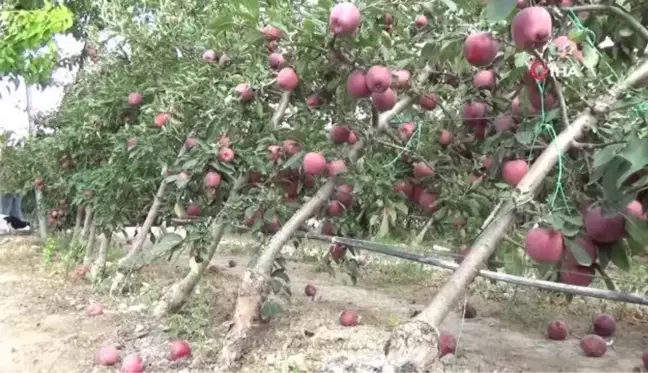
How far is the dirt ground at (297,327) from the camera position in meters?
2.62

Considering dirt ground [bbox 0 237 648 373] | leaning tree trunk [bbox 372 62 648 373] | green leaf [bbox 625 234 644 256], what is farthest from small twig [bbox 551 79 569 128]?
dirt ground [bbox 0 237 648 373]

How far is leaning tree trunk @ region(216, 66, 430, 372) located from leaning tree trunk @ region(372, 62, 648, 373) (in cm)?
113

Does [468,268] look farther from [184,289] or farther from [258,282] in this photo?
[184,289]

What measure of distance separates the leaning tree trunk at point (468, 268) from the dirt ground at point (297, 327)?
0.46m

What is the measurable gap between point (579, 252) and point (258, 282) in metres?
1.37

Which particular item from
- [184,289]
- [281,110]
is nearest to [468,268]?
[281,110]

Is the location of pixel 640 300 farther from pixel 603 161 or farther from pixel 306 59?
pixel 306 59

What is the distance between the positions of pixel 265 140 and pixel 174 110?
2.31 feet

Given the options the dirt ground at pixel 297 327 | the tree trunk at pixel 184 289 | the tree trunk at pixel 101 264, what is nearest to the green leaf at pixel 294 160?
the tree trunk at pixel 184 289

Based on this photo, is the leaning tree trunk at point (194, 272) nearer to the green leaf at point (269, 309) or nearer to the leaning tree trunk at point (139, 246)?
the leaning tree trunk at point (139, 246)

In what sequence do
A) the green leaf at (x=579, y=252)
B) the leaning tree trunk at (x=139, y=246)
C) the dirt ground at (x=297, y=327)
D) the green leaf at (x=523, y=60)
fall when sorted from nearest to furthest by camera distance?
1. the green leaf at (x=579, y=252)
2. the green leaf at (x=523, y=60)
3. the dirt ground at (x=297, y=327)
4. the leaning tree trunk at (x=139, y=246)

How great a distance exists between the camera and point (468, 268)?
1.47m

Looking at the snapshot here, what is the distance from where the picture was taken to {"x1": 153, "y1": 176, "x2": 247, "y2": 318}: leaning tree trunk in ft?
9.70

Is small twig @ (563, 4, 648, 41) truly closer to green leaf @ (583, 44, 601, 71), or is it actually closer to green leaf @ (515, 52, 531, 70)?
green leaf @ (583, 44, 601, 71)
